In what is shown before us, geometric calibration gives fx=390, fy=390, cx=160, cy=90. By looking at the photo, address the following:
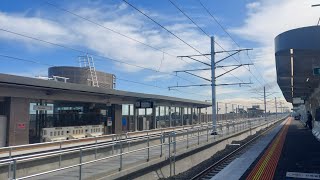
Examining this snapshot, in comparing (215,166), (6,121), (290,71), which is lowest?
(215,166)

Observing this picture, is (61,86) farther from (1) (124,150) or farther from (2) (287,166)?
(2) (287,166)

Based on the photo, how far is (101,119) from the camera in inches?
1367

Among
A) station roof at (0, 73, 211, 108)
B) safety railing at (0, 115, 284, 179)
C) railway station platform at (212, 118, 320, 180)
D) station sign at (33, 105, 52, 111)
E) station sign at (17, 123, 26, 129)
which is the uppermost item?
station roof at (0, 73, 211, 108)

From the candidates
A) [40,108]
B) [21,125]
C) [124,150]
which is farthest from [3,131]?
[124,150]

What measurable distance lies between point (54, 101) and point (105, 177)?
18667mm

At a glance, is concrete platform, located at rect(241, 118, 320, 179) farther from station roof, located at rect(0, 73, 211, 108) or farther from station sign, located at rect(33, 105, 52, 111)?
station sign, located at rect(33, 105, 52, 111)

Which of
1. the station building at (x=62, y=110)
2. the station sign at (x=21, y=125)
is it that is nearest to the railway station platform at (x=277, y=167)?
the station building at (x=62, y=110)

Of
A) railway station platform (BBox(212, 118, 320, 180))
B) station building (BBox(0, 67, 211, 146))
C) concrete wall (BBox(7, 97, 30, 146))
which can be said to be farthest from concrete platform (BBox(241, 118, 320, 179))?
concrete wall (BBox(7, 97, 30, 146))

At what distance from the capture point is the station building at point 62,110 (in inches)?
915

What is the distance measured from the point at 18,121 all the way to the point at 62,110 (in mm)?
5445

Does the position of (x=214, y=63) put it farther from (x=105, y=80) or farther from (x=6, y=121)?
(x=105, y=80)

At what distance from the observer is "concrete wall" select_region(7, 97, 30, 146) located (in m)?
23.3

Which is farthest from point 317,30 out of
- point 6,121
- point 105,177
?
point 6,121

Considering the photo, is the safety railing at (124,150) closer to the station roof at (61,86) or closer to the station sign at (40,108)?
the station roof at (61,86)
